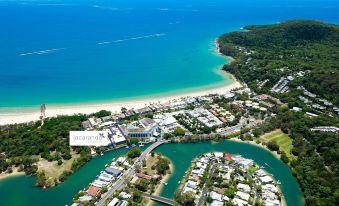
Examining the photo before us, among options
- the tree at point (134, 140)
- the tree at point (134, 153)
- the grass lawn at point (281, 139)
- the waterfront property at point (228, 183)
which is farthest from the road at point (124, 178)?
the grass lawn at point (281, 139)

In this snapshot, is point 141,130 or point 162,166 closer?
point 162,166

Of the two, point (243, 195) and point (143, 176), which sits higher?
point (143, 176)

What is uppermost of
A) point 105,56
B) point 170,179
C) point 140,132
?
point 105,56

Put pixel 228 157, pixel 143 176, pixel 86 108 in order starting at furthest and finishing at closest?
pixel 86 108 → pixel 228 157 → pixel 143 176

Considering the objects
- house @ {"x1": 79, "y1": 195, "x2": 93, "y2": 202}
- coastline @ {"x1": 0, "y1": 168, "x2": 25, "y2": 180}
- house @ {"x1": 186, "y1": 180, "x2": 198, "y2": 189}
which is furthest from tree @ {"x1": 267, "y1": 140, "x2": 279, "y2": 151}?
coastline @ {"x1": 0, "y1": 168, "x2": 25, "y2": 180}

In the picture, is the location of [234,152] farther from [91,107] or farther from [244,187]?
[91,107]

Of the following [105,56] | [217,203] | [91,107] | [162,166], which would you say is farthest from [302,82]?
[105,56]

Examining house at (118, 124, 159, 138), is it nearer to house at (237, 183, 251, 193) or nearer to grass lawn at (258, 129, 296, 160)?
grass lawn at (258, 129, 296, 160)
